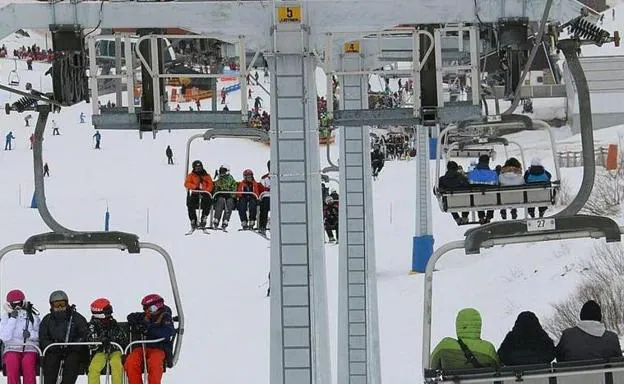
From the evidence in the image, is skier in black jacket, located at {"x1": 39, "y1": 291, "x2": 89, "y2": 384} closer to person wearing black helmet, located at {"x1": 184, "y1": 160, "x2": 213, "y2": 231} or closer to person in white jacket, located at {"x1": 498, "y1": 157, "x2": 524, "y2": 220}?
person in white jacket, located at {"x1": 498, "y1": 157, "x2": 524, "y2": 220}

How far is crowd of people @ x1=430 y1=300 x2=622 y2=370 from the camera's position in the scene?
6.96m

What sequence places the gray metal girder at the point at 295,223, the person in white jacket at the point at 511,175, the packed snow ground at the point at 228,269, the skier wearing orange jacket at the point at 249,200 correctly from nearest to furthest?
1. the gray metal girder at the point at 295,223
2. the person in white jacket at the point at 511,175
3. the skier wearing orange jacket at the point at 249,200
4. the packed snow ground at the point at 228,269

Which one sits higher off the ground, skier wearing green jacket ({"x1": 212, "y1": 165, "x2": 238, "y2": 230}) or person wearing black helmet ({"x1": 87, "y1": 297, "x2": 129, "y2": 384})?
skier wearing green jacket ({"x1": 212, "y1": 165, "x2": 238, "y2": 230})

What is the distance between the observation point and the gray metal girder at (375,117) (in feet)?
25.4

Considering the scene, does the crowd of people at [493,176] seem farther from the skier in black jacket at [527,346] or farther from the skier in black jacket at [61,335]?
the skier in black jacket at [527,346]

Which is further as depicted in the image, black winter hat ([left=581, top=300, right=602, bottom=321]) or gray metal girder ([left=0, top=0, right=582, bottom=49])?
gray metal girder ([left=0, top=0, right=582, bottom=49])

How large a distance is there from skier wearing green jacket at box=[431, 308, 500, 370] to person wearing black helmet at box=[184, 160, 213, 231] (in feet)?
27.0

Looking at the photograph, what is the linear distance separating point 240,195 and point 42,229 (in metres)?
16.5

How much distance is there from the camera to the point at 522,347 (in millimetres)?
7004

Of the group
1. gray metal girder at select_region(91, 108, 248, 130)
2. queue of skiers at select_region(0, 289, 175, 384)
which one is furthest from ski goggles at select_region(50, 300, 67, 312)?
gray metal girder at select_region(91, 108, 248, 130)

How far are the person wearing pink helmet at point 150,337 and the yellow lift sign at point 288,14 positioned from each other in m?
2.34

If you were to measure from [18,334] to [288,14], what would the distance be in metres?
3.14

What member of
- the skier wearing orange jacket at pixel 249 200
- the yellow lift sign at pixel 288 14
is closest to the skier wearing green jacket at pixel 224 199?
the skier wearing orange jacket at pixel 249 200

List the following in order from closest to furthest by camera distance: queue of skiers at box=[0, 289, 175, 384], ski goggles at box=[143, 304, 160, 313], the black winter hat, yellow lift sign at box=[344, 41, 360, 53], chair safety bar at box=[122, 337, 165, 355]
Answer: the black winter hat
chair safety bar at box=[122, 337, 165, 355]
ski goggles at box=[143, 304, 160, 313]
queue of skiers at box=[0, 289, 175, 384]
yellow lift sign at box=[344, 41, 360, 53]
